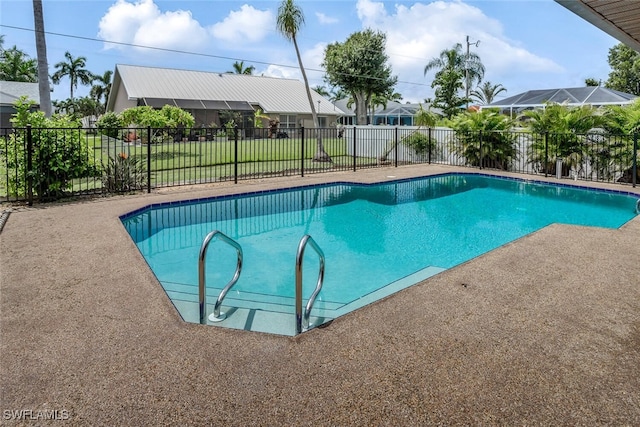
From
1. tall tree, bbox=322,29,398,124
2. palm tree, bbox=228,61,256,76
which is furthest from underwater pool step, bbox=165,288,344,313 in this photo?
palm tree, bbox=228,61,256,76

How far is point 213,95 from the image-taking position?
31156 millimetres

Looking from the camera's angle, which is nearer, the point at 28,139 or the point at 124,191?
the point at 28,139

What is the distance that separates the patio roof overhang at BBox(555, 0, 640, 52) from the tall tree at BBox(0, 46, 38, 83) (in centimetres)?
4709

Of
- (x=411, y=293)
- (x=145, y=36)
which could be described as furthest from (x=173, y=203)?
(x=145, y=36)

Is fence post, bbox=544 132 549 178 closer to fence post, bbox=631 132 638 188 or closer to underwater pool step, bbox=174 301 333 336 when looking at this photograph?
fence post, bbox=631 132 638 188

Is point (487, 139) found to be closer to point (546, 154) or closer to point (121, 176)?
point (546, 154)

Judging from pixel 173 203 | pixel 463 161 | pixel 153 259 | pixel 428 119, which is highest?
pixel 428 119

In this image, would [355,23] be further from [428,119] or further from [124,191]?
[124,191]

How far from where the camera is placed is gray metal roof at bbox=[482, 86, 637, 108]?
20906 millimetres

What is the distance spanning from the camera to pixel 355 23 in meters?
29.4

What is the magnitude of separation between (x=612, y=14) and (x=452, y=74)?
2702cm

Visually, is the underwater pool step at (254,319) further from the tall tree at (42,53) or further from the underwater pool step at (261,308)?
the tall tree at (42,53)

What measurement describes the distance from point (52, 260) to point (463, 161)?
46.4 feet

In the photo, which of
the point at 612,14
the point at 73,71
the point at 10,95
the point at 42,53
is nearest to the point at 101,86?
the point at 73,71
